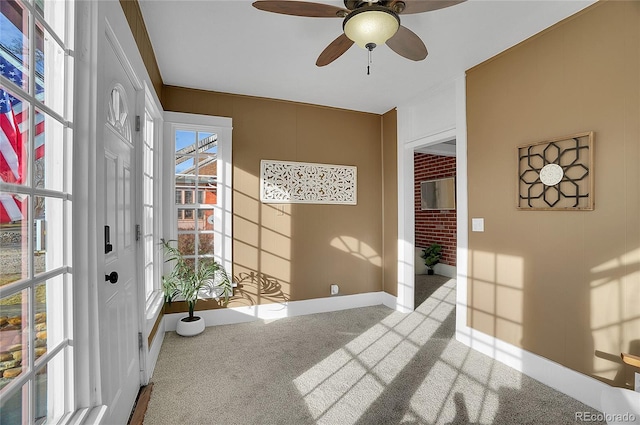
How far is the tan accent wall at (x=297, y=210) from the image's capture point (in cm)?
362

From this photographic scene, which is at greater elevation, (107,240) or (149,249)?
(107,240)

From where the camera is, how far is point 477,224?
2926mm

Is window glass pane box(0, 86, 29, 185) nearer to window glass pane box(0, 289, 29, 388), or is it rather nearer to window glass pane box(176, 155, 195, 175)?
window glass pane box(0, 289, 29, 388)

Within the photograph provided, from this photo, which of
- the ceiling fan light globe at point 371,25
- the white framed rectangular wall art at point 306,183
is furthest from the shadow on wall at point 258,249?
the ceiling fan light globe at point 371,25

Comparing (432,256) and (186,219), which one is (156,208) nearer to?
(186,219)

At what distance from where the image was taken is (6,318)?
33.4 inches

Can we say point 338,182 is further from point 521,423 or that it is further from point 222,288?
point 521,423

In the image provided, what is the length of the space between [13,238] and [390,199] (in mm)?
3797

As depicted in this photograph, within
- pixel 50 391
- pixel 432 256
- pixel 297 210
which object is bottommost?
pixel 432 256

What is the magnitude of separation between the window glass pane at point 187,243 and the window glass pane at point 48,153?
241 cm

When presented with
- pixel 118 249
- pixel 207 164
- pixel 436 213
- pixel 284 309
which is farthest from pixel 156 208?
pixel 436 213

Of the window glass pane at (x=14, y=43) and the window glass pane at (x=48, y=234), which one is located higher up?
the window glass pane at (x=14, y=43)

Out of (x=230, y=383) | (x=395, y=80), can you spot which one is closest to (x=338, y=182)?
(x=395, y=80)

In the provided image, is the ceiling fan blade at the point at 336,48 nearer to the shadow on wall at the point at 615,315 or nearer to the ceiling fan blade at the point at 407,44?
the ceiling fan blade at the point at 407,44
